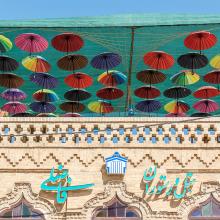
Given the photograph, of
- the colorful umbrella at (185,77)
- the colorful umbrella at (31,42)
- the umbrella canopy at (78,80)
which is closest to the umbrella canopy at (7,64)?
the colorful umbrella at (31,42)

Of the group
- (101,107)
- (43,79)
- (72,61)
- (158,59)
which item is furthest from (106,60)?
(101,107)

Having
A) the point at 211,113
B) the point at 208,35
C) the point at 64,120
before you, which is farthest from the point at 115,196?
the point at 211,113

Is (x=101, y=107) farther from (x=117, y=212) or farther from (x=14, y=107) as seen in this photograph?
(x=117, y=212)

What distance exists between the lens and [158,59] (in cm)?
3222

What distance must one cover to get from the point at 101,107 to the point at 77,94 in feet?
8.01

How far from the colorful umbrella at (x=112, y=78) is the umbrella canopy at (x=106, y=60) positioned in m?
0.73

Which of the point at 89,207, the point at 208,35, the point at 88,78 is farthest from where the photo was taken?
the point at 88,78

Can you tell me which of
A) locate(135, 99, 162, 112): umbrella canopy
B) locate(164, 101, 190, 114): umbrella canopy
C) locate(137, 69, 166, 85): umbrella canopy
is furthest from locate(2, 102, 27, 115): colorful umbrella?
locate(164, 101, 190, 114): umbrella canopy

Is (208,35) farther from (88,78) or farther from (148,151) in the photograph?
(148,151)

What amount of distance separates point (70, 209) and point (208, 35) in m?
12.8

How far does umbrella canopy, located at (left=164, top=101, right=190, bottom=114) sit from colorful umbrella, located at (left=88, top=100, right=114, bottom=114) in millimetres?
2999

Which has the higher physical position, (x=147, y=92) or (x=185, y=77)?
(x=147, y=92)

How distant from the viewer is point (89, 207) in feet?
70.3

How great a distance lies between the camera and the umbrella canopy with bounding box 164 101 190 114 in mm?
35178
